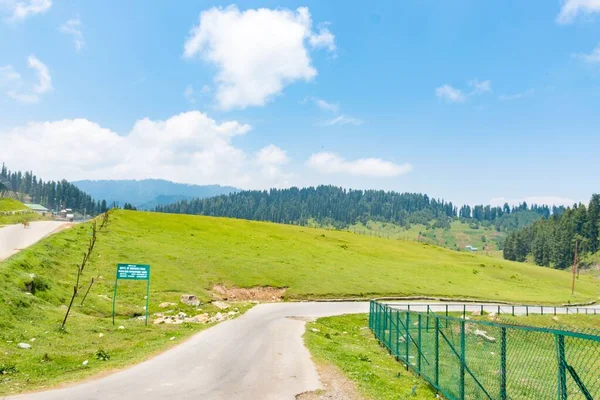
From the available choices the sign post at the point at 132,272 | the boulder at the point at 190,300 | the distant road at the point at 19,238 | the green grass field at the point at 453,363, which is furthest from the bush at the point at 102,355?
the distant road at the point at 19,238

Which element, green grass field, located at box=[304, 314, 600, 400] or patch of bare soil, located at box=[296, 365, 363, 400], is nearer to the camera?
green grass field, located at box=[304, 314, 600, 400]

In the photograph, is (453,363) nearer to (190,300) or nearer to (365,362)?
(365,362)

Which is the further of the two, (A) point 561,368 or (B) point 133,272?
(B) point 133,272

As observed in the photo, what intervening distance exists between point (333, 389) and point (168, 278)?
33061mm

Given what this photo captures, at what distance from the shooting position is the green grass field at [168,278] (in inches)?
763

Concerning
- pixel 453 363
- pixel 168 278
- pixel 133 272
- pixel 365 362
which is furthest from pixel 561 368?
pixel 168 278

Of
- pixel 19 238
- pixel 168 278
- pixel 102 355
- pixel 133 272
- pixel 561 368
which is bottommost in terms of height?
pixel 168 278

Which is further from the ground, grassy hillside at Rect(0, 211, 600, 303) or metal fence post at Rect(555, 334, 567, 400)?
metal fence post at Rect(555, 334, 567, 400)

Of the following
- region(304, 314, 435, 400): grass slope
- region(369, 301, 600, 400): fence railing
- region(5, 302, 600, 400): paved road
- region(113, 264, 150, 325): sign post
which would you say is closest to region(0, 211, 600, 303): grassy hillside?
region(113, 264, 150, 325): sign post

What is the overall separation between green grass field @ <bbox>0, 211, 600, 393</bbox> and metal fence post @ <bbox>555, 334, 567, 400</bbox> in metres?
15.1

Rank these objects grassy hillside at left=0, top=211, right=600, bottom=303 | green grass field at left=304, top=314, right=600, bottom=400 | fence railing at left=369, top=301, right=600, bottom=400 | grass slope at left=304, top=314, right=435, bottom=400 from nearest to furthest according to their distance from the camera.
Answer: fence railing at left=369, top=301, right=600, bottom=400
green grass field at left=304, top=314, right=600, bottom=400
grass slope at left=304, top=314, right=435, bottom=400
grassy hillside at left=0, top=211, right=600, bottom=303

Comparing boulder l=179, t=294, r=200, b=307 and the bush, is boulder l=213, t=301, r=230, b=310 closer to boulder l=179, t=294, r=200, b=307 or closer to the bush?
boulder l=179, t=294, r=200, b=307

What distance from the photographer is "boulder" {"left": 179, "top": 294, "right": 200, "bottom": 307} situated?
36.9 m

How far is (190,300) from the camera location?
123ft
